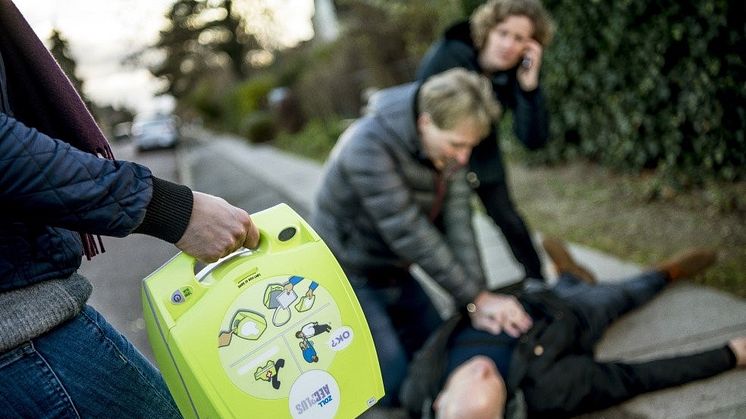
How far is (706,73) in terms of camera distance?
3.78m

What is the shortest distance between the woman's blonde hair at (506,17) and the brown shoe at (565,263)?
3.46 ft

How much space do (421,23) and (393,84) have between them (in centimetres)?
216

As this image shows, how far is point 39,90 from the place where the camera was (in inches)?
47.4

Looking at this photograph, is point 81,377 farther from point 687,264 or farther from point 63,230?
point 687,264

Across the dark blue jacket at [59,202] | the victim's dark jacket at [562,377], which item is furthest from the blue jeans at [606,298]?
the dark blue jacket at [59,202]

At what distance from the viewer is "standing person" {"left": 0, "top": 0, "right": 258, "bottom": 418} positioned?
1.03 metres

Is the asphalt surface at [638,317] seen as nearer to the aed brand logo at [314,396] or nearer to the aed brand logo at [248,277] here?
the aed brand logo at [248,277]

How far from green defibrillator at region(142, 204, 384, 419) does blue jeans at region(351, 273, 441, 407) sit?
1.38m

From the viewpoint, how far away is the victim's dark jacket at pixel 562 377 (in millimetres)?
2402

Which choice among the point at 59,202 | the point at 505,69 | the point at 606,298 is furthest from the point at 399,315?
the point at 59,202

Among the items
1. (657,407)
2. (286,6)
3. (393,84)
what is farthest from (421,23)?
(286,6)

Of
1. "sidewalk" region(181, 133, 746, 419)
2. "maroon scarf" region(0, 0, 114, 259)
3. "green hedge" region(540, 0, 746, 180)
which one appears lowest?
"sidewalk" region(181, 133, 746, 419)

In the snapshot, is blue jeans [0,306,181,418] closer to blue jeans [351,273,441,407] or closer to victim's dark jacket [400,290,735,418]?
victim's dark jacket [400,290,735,418]

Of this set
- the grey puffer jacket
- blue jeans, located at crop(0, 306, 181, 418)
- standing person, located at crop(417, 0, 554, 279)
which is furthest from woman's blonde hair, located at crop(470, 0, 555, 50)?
blue jeans, located at crop(0, 306, 181, 418)
